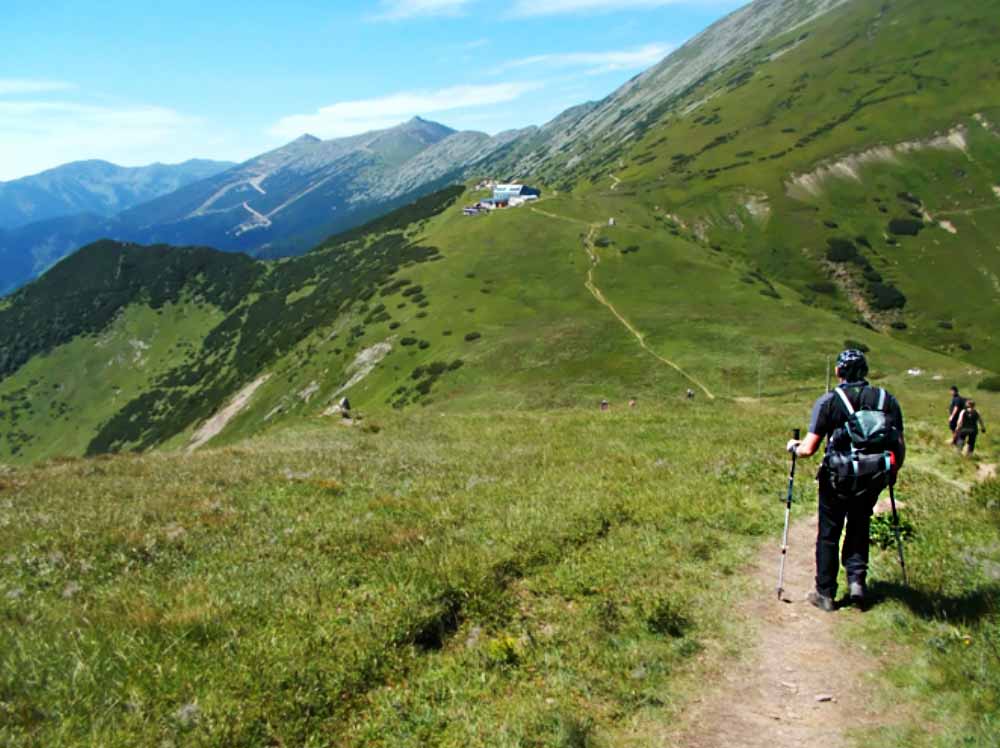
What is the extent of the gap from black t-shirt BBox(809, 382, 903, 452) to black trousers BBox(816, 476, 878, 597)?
0.59 meters

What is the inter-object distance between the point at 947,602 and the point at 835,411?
275 cm

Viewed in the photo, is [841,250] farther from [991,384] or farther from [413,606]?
[413,606]

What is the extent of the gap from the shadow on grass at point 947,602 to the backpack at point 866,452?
1563 mm

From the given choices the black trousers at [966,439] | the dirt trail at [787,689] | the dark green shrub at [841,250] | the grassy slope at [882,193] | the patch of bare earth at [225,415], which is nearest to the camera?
the dirt trail at [787,689]

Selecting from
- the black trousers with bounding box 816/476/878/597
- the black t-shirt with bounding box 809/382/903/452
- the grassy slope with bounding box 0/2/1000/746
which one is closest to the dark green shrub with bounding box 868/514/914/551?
the grassy slope with bounding box 0/2/1000/746

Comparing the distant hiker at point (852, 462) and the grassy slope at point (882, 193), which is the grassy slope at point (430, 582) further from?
the grassy slope at point (882, 193)

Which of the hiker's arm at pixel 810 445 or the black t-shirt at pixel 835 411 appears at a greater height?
the black t-shirt at pixel 835 411

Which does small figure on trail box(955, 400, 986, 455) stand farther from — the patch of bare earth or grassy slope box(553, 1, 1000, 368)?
the patch of bare earth

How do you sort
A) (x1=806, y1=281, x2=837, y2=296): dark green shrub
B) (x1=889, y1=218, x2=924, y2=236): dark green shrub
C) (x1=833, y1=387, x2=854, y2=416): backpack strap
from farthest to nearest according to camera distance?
(x1=889, y1=218, x2=924, y2=236): dark green shrub → (x1=806, y1=281, x2=837, y2=296): dark green shrub → (x1=833, y1=387, x2=854, y2=416): backpack strap

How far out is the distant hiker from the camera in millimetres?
8484

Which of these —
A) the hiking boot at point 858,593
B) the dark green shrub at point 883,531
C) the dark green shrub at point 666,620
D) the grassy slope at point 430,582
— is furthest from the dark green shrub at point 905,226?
the dark green shrub at point 666,620

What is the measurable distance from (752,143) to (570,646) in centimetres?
20457

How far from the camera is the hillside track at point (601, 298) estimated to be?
5747 centimetres

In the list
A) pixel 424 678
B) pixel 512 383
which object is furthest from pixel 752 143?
pixel 424 678
